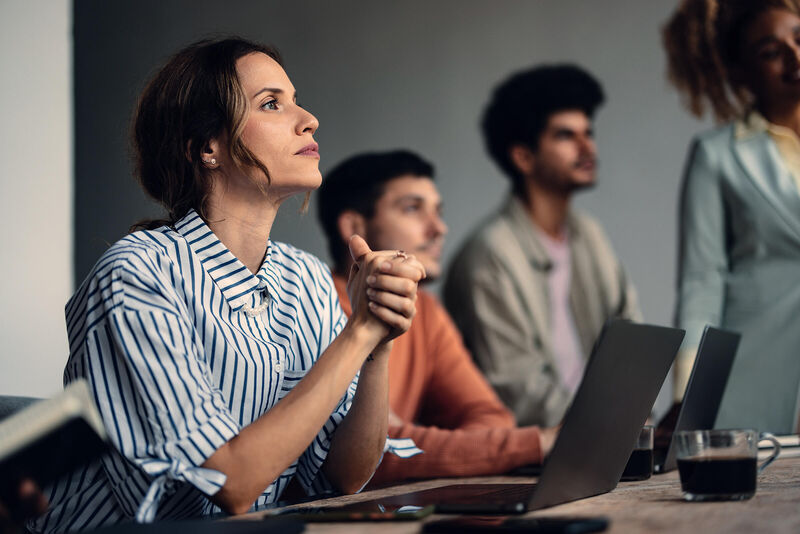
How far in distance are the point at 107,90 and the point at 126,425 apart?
2.08 meters

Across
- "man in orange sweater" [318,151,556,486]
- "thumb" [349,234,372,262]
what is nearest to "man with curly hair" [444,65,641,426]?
"man in orange sweater" [318,151,556,486]

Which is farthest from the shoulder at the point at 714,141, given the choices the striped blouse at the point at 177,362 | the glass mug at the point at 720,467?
the glass mug at the point at 720,467

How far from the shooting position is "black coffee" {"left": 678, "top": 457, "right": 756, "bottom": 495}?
927 millimetres

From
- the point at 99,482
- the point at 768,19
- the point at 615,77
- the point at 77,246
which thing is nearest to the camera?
the point at 99,482

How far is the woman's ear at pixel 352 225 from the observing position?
2457 millimetres

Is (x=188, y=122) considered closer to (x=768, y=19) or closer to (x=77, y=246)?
(x=77, y=246)

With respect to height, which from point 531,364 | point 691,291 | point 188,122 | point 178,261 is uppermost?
point 188,122

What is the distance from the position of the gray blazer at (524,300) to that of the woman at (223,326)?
1.51 m

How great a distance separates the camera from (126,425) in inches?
38.8

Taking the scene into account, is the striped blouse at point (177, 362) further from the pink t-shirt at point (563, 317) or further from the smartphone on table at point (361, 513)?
the pink t-shirt at point (563, 317)

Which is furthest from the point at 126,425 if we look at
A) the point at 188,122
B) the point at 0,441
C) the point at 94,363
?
the point at 188,122

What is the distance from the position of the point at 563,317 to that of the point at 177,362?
2.07 meters

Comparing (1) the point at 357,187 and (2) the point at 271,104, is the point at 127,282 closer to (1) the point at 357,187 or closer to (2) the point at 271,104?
(2) the point at 271,104

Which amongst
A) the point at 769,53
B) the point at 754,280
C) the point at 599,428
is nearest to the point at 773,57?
the point at 769,53
